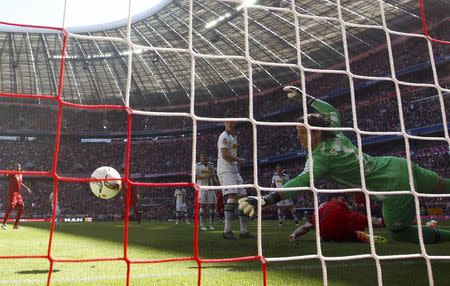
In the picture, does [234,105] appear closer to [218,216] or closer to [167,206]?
[167,206]

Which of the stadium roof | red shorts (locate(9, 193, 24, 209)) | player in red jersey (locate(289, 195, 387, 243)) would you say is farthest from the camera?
the stadium roof

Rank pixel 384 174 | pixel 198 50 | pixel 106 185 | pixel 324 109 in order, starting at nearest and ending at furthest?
pixel 384 174 → pixel 324 109 → pixel 106 185 → pixel 198 50

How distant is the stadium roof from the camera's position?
2081cm

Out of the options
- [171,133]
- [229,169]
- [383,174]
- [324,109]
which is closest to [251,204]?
[383,174]

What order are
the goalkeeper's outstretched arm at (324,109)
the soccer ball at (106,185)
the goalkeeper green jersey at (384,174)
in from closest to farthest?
the goalkeeper green jersey at (384,174), the goalkeeper's outstretched arm at (324,109), the soccer ball at (106,185)

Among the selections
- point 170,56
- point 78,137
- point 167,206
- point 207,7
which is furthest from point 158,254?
point 78,137

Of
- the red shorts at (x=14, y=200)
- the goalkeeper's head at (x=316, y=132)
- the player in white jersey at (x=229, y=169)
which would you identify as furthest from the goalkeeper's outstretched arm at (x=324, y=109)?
the red shorts at (x=14, y=200)

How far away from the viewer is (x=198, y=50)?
2469 centimetres

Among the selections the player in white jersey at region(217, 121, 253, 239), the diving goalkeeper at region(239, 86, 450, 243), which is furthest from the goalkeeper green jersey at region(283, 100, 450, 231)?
the player in white jersey at region(217, 121, 253, 239)

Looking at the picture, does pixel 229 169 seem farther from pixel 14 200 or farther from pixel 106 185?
pixel 14 200

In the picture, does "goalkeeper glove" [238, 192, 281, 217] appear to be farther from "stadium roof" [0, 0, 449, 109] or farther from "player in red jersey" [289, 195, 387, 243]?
"stadium roof" [0, 0, 449, 109]

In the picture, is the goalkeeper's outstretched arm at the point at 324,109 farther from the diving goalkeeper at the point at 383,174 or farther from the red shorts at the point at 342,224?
the red shorts at the point at 342,224

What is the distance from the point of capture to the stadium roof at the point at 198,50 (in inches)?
819

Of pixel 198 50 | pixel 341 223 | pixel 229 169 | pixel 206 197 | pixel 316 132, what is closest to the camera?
pixel 316 132
